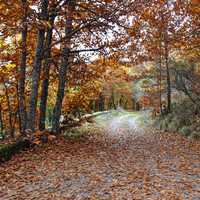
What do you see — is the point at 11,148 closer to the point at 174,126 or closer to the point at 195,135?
the point at 195,135

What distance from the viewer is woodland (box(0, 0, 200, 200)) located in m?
8.88

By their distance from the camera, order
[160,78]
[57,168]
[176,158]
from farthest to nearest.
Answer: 1. [160,78]
2. [176,158]
3. [57,168]

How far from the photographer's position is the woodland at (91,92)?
349 inches

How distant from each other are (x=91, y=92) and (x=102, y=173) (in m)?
14.5

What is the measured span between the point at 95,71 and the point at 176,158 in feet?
29.7

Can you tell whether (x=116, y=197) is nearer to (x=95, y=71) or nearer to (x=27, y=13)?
(x=27, y=13)

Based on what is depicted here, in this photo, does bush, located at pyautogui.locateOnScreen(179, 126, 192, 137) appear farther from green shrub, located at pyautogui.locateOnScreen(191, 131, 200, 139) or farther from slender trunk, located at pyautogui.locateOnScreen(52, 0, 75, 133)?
slender trunk, located at pyautogui.locateOnScreen(52, 0, 75, 133)

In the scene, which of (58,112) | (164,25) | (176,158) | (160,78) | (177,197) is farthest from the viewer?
(160,78)

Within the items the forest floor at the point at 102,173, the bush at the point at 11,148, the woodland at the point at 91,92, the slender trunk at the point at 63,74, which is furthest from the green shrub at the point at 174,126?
the bush at the point at 11,148

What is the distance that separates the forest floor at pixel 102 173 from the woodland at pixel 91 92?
0.08 feet

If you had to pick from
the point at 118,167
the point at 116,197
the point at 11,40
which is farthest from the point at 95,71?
the point at 116,197

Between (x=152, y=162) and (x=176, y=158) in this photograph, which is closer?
(x=152, y=162)

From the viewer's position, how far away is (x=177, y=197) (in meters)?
7.54

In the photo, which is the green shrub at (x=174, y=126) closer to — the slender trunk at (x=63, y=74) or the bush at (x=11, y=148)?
the slender trunk at (x=63, y=74)
